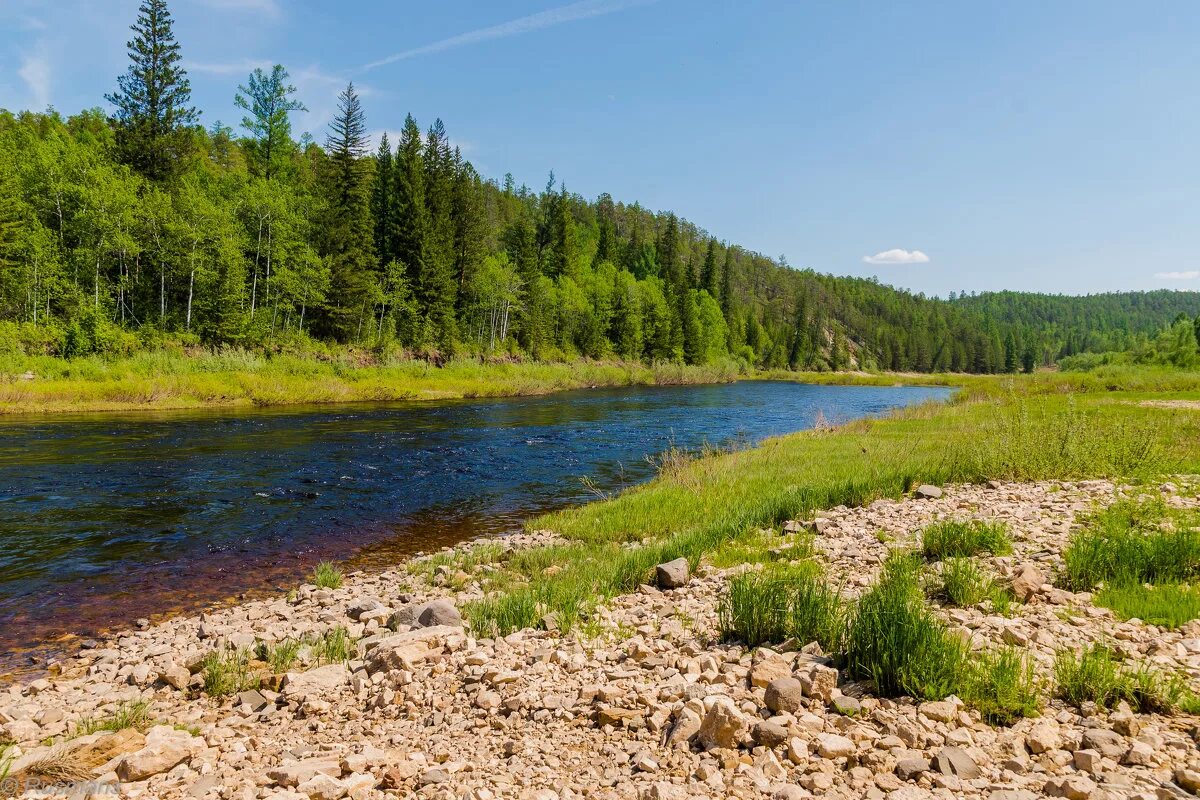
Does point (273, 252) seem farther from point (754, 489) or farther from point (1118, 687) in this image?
point (1118, 687)

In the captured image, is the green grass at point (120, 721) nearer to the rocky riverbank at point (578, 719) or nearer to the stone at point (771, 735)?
the rocky riverbank at point (578, 719)

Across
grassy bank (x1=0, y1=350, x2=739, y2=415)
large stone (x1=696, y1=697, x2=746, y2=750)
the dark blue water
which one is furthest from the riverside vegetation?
grassy bank (x1=0, y1=350, x2=739, y2=415)

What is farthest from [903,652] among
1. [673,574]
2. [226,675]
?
[226,675]

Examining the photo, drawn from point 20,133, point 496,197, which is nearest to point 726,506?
point 20,133

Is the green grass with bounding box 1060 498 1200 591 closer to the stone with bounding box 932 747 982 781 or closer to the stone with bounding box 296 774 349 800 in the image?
the stone with bounding box 932 747 982 781

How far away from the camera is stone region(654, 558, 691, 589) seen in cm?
779

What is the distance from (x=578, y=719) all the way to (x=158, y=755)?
9.91ft

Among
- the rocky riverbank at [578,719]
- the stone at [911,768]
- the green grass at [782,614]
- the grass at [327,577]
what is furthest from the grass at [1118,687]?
the grass at [327,577]

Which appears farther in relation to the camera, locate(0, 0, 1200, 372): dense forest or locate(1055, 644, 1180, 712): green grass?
locate(0, 0, 1200, 372): dense forest

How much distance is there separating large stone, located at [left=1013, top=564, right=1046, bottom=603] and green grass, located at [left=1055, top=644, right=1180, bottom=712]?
1753 mm

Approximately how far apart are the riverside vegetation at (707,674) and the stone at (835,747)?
0.02 meters

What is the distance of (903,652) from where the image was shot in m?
4.43

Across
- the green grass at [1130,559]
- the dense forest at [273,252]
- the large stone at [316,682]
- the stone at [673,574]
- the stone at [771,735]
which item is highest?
the dense forest at [273,252]

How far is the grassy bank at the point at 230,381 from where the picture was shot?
30328 millimetres
